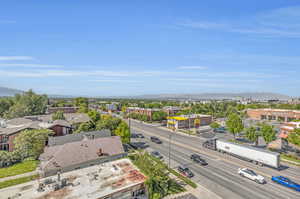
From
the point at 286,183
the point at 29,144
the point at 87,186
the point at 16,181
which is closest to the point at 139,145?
the point at 87,186

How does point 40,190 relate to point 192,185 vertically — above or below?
above

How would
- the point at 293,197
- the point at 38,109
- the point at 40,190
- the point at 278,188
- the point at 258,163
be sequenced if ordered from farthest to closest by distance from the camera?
the point at 38,109, the point at 258,163, the point at 278,188, the point at 293,197, the point at 40,190

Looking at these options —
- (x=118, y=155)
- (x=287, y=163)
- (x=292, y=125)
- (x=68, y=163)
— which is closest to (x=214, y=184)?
(x=118, y=155)

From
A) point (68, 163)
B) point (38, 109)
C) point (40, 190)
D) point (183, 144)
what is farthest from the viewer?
point (38, 109)

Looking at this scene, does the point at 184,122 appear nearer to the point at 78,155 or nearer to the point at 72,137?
the point at 72,137

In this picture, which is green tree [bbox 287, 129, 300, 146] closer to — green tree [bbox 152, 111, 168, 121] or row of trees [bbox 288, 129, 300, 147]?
row of trees [bbox 288, 129, 300, 147]

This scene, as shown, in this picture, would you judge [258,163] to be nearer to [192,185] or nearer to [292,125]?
[192,185]

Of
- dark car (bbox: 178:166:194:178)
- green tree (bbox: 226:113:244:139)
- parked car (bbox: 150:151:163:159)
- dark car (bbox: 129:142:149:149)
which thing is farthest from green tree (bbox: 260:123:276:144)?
dark car (bbox: 129:142:149:149)
